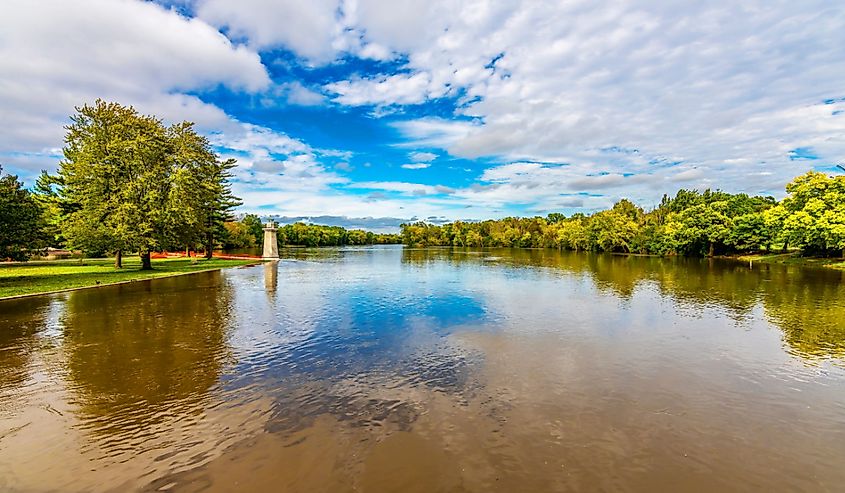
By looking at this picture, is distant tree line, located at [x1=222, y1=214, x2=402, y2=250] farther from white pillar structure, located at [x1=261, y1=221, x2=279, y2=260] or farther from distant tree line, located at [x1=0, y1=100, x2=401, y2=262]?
distant tree line, located at [x1=0, y1=100, x2=401, y2=262]

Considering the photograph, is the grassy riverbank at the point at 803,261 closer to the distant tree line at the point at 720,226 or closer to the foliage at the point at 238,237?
the distant tree line at the point at 720,226

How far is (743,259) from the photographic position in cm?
5862

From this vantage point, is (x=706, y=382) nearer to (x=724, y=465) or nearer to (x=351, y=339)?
(x=724, y=465)

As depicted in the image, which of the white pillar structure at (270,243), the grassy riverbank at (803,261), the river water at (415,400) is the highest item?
the white pillar structure at (270,243)

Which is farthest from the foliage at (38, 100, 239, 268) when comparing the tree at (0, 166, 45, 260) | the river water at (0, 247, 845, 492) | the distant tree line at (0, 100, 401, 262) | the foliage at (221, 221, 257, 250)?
the foliage at (221, 221, 257, 250)

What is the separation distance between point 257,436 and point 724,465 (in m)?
7.91

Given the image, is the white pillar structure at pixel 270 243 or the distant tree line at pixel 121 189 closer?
the distant tree line at pixel 121 189

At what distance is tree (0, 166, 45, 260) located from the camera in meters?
20.7

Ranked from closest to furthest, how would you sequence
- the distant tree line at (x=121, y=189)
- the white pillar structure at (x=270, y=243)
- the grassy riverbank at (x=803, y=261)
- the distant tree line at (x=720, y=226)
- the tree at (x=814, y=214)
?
the distant tree line at (x=121, y=189) < the grassy riverbank at (x=803, y=261) < the tree at (x=814, y=214) < the distant tree line at (x=720, y=226) < the white pillar structure at (x=270, y=243)

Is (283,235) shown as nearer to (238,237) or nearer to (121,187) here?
(238,237)

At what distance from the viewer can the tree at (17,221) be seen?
814 inches

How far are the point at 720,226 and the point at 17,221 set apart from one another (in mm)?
80836

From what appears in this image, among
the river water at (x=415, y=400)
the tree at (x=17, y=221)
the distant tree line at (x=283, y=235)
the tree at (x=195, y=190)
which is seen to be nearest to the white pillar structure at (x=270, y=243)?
the tree at (x=195, y=190)

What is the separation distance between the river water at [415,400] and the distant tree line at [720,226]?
39.8 metres
